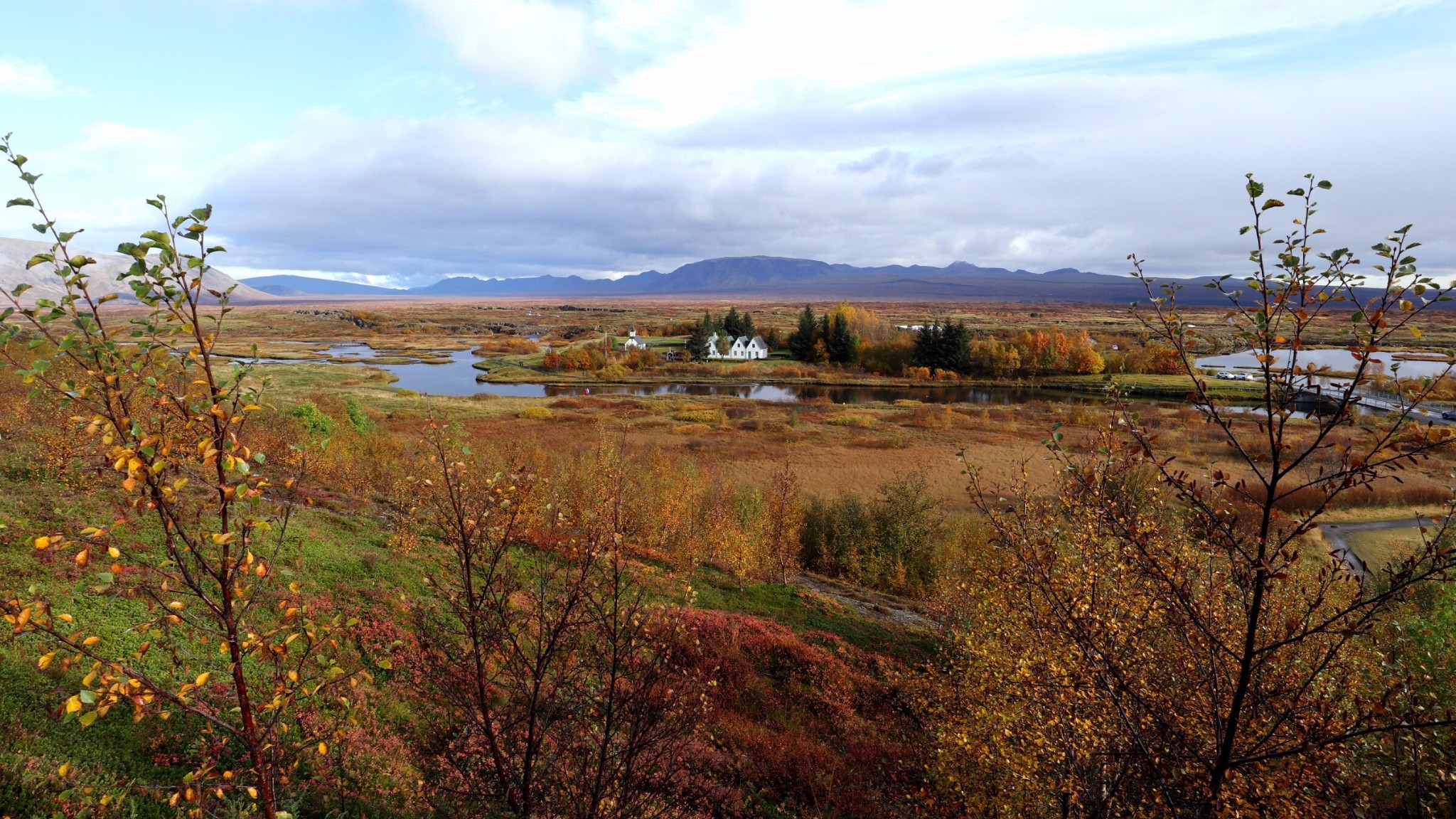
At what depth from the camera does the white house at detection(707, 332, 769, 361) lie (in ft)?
368

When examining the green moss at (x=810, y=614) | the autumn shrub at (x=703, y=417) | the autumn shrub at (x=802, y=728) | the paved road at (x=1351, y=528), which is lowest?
the paved road at (x=1351, y=528)

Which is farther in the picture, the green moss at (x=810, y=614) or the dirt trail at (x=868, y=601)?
the dirt trail at (x=868, y=601)

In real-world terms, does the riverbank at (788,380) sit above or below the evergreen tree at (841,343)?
below

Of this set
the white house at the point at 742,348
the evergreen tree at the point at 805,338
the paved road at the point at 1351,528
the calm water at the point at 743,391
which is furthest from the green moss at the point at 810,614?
the evergreen tree at the point at 805,338

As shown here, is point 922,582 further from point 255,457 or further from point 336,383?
point 336,383

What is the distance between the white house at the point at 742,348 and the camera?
112062 mm

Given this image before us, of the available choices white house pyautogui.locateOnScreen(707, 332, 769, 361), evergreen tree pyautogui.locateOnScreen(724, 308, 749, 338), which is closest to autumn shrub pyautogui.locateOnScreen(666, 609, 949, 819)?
white house pyautogui.locateOnScreen(707, 332, 769, 361)

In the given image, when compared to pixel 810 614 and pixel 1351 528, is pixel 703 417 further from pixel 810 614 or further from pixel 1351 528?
pixel 1351 528

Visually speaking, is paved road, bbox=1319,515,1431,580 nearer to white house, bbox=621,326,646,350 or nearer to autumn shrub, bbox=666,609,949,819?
autumn shrub, bbox=666,609,949,819

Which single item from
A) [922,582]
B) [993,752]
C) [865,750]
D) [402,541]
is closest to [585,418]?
[922,582]

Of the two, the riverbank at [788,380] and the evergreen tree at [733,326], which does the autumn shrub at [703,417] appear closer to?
the riverbank at [788,380]

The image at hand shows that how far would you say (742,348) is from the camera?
378ft

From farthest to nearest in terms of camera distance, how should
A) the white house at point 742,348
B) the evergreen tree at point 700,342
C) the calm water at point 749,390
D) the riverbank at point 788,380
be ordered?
the white house at point 742,348 → the evergreen tree at point 700,342 → the riverbank at point 788,380 → the calm water at point 749,390

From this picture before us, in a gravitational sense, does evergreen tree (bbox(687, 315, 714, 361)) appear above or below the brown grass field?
above
